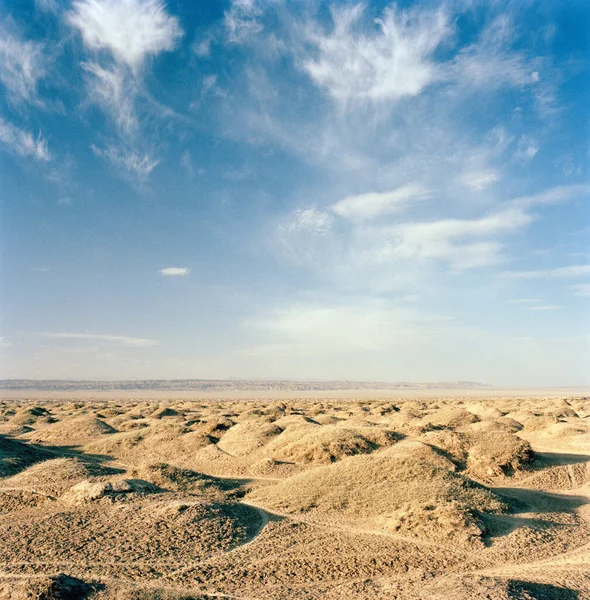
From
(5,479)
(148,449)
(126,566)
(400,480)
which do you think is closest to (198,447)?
(148,449)

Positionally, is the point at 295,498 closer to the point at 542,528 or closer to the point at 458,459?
the point at 542,528

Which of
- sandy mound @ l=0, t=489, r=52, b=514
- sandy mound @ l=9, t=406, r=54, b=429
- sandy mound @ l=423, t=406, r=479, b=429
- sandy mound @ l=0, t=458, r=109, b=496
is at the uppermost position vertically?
sandy mound @ l=423, t=406, r=479, b=429

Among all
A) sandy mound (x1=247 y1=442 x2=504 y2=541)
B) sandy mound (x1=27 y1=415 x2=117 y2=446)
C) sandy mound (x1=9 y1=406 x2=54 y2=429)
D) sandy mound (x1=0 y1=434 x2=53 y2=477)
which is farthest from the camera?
sandy mound (x1=9 y1=406 x2=54 y2=429)

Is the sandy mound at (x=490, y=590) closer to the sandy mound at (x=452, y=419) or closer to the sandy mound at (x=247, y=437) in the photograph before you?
the sandy mound at (x=247, y=437)

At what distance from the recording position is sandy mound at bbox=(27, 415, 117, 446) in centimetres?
3044

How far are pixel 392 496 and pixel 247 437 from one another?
1340 cm

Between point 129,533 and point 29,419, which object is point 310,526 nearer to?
point 129,533

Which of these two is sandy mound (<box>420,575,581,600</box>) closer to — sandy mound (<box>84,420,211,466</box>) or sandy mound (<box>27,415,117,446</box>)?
sandy mound (<box>84,420,211,466</box>)

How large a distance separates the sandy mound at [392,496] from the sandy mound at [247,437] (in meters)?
8.32

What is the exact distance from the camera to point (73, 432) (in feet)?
105

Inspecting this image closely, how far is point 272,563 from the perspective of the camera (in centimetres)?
995

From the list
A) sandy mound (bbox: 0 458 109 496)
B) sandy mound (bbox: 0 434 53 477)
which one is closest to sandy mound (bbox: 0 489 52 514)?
sandy mound (bbox: 0 458 109 496)

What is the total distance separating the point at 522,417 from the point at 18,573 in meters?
36.0

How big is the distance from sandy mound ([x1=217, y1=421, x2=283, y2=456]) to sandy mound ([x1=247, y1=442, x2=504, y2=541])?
8.32 m
